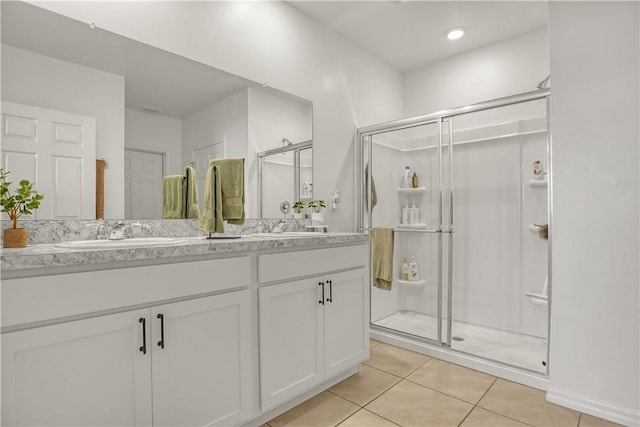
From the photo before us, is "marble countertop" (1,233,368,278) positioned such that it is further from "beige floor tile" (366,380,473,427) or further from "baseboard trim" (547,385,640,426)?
"baseboard trim" (547,385,640,426)

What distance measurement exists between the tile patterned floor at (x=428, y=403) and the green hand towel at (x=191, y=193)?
1.17m

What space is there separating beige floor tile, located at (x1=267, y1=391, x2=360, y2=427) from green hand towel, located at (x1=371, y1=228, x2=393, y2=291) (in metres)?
1.10

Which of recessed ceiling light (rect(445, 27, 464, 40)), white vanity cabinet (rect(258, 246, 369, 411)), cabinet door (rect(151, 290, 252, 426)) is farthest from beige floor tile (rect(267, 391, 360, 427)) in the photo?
recessed ceiling light (rect(445, 27, 464, 40))

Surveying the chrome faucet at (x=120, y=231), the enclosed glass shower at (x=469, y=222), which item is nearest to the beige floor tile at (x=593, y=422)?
the enclosed glass shower at (x=469, y=222)

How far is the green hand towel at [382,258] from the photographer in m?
2.81

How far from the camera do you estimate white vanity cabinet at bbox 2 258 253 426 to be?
1021 mm

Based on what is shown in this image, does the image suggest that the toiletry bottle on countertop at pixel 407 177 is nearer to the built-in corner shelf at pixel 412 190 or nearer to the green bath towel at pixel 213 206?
the built-in corner shelf at pixel 412 190

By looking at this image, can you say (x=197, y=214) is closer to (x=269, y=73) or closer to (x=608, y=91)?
(x=269, y=73)

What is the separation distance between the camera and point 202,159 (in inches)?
77.9

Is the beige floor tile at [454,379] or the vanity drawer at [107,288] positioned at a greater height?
the vanity drawer at [107,288]

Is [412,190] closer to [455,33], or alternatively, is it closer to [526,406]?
[455,33]

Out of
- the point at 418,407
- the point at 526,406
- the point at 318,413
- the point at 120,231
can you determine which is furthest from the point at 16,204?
the point at 526,406

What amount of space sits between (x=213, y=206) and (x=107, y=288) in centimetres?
66

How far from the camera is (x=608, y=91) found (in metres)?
1.71
